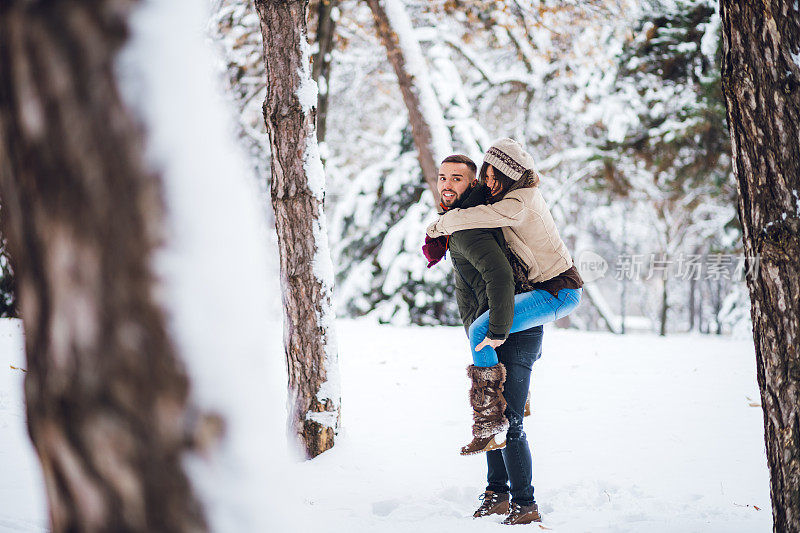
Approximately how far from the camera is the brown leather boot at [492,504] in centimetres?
288

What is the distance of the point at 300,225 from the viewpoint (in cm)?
359

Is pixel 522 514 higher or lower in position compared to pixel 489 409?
lower

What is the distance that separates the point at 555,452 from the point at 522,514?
4.00 ft

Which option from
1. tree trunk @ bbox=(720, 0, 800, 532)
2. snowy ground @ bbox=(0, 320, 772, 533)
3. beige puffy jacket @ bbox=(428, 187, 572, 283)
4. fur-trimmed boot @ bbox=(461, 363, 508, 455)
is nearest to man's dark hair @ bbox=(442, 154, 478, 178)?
beige puffy jacket @ bbox=(428, 187, 572, 283)

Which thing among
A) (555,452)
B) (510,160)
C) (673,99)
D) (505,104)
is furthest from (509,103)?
(510,160)

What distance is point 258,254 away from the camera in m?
1.06

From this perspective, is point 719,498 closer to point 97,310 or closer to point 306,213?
point 306,213

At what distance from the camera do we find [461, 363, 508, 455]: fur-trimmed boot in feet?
9.04

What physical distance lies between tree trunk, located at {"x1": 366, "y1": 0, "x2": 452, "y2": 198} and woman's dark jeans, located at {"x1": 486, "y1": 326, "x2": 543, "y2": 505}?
356 centimetres

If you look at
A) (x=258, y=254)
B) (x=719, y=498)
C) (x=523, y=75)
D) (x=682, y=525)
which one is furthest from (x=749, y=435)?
(x=523, y=75)

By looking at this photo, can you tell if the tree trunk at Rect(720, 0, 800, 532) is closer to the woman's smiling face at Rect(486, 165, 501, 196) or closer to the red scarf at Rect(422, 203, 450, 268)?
the woman's smiling face at Rect(486, 165, 501, 196)

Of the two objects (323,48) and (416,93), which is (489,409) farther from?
(323,48)

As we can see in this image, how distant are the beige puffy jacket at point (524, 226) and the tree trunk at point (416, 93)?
134 inches

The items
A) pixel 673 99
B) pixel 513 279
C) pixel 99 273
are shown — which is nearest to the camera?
pixel 99 273
